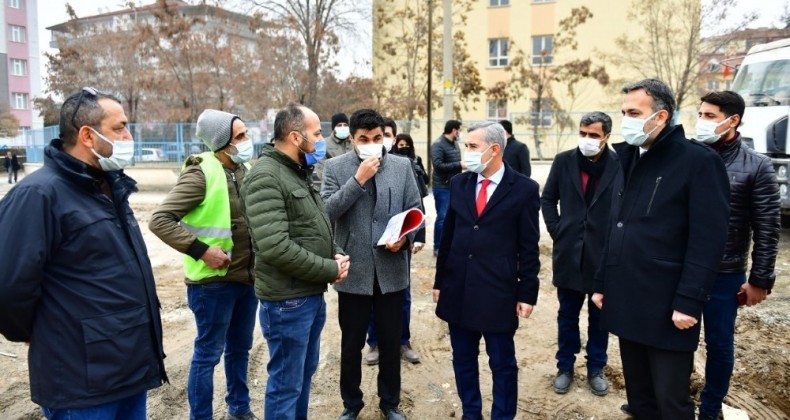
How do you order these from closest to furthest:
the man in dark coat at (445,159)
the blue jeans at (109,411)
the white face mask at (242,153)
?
the blue jeans at (109,411) < the white face mask at (242,153) < the man in dark coat at (445,159)

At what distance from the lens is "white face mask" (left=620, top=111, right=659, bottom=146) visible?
9.24 feet

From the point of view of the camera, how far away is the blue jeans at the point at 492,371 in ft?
11.3

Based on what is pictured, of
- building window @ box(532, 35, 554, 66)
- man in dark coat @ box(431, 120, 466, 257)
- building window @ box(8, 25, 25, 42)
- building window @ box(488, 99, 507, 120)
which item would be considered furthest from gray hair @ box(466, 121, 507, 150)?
building window @ box(8, 25, 25, 42)

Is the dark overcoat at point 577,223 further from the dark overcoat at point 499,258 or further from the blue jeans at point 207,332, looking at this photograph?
→ the blue jeans at point 207,332

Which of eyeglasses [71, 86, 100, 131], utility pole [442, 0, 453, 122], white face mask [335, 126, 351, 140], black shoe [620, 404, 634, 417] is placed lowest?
black shoe [620, 404, 634, 417]

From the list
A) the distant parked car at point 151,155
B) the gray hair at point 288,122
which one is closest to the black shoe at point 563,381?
the gray hair at point 288,122

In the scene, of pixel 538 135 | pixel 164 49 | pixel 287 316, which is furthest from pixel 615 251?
pixel 164 49

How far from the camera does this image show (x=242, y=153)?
3.58 meters

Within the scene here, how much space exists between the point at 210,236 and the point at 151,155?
60.6ft

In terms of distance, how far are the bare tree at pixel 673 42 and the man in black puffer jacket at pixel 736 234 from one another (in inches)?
757

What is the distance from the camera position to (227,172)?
351 cm

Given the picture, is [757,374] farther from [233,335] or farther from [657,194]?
[233,335]

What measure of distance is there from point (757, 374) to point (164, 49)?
71.3 ft

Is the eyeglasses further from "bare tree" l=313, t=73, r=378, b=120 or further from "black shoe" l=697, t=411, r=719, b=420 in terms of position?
"bare tree" l=313, t=73, r=378, b=120
